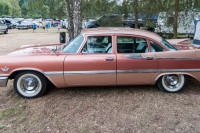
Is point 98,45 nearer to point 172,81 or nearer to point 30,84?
point 30,84

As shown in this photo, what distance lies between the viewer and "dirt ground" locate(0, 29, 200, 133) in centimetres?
310

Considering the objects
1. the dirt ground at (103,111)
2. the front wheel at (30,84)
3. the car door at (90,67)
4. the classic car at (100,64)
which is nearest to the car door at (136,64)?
the classic car at (100,64)

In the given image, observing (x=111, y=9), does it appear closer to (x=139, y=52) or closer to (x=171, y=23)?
(x=171, y=23)

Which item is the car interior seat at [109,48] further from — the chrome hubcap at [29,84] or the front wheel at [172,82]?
the chrome hubcap at [29,84]

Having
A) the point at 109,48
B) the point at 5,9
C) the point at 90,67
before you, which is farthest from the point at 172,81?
the point at 5,9

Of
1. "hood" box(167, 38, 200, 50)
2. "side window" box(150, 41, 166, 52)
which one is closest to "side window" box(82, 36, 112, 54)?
"side window" box(150, 41, 166, 52)

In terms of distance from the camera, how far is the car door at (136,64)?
3960 millimetres

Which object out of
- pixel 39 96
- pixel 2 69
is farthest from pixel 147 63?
pixel 2 69

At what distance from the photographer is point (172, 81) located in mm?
4277

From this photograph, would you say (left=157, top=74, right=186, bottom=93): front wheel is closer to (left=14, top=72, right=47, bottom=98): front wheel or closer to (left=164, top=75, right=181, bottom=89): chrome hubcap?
(left=164, top=75, right=181, bottom=89): chrome hubcap

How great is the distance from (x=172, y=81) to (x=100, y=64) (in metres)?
1.73

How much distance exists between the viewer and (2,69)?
3.88 m

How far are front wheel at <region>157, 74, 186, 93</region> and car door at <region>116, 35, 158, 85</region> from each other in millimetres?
274

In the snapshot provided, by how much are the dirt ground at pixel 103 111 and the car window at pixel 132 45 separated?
3.21 feet
